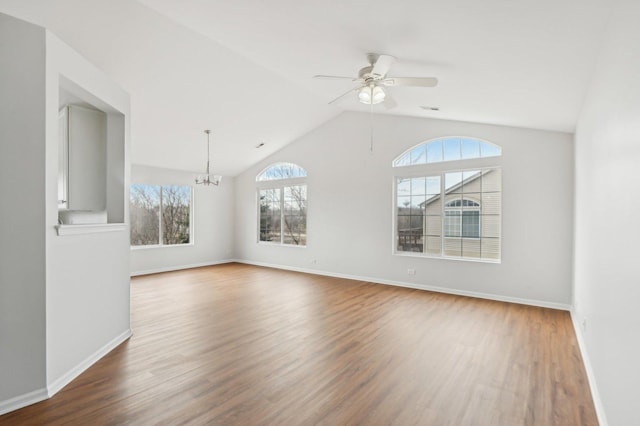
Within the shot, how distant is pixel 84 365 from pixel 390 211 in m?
5.08

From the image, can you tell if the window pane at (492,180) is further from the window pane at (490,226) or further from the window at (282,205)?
the window at (282,205)

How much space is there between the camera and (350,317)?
422cm

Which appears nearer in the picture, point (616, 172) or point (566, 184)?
point (616, 172)

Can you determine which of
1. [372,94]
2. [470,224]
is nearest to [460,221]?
[470,224]

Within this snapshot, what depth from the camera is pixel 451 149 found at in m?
5.61

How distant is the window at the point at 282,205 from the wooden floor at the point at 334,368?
3154mm

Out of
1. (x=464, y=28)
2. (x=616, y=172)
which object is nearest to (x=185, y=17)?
(x=464, y=28)

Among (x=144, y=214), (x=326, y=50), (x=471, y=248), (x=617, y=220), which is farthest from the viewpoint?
(x=144, y=214)

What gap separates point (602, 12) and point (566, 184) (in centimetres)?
342

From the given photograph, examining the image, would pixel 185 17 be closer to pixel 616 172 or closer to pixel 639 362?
pixel 616 172

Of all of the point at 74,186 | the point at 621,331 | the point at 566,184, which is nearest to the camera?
the point at 621,331

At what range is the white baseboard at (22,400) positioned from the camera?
7.09 ft

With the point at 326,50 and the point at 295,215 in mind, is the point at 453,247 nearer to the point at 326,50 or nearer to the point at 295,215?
the point at 295,215

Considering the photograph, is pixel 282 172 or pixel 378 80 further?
pixel 282 172
